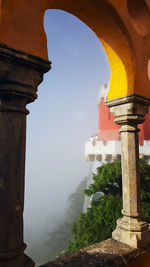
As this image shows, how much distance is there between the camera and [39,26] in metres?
1.98

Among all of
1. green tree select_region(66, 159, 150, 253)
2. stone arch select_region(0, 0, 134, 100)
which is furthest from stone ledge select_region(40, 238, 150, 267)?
green tree select_region(66, 159, 150, 253)

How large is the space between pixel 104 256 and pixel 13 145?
5.43 feet

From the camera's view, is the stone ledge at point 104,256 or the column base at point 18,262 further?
the stone ledge at point 104,256

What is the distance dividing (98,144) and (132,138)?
16.6 m

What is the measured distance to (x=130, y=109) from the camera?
3.01 meters

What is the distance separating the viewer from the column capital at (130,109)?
2.98m

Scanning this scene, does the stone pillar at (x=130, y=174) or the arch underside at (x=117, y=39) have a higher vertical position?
the arch underside at (x=117, y=39)

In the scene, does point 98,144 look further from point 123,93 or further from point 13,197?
point 13,197

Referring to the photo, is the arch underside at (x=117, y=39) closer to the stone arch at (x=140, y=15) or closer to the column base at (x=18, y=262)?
the stone arch at (x=140, y=15)

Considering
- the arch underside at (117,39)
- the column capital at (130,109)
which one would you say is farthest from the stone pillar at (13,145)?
the column capital at (130,109)

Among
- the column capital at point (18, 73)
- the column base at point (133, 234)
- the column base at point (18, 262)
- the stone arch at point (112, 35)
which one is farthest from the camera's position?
the stone arch at point (112, 35)

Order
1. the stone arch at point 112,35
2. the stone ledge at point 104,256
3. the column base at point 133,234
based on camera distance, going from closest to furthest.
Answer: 1. the stone ledge at point 104,256
2. the column base at point 133,234
3. the stone arch at point 112,35

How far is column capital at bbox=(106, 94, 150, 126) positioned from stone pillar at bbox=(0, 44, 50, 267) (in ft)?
5.26

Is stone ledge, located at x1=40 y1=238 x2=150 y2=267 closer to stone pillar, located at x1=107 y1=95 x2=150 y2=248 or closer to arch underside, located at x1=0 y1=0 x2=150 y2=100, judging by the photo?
stone pillar, located at x1=107 y1=95 x2=150 y2=248
